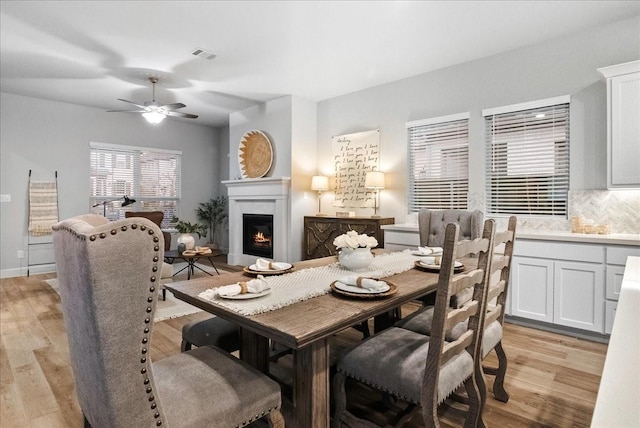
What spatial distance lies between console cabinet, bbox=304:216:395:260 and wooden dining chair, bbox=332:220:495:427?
2.73 metres

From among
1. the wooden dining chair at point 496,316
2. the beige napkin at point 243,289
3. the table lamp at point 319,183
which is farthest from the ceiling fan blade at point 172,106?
the wooden dining chair at point 496,316

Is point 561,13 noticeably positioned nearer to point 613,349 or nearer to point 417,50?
point 417,50

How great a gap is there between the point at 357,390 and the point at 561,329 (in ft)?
7.08

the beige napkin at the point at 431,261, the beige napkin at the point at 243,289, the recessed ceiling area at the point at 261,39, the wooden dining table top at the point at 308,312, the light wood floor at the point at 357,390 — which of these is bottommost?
the light wood floor at the point at 357,390

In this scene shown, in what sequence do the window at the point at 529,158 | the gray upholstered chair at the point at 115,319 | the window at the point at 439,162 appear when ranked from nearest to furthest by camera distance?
the gray upholstered chair at the point at 115,319 < the window at the point at 529,158 < the window at the point at 439,162

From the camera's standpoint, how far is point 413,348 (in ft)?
5.12

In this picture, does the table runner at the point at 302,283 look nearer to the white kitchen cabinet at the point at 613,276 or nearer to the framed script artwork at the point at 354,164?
the white kitchen cabinet at the point at 613,276

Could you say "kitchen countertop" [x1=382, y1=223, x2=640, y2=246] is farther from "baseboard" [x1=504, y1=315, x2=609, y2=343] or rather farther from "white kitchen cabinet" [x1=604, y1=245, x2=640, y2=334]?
"baseboard" [x1=504, y1=315, x2=609, y2=343]

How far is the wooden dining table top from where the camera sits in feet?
3.80

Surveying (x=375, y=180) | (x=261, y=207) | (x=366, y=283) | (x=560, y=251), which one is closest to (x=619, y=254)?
(x=560, y=251)

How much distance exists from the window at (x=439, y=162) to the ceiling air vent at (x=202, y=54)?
2544 mm

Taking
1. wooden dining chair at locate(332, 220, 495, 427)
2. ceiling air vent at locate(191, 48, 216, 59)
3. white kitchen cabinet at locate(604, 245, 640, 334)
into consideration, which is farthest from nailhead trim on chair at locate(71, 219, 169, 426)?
ceiling air vent at locate(191, 48, 216, 59)

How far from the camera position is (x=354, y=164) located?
16.9ft

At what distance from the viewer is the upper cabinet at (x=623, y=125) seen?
2.85m
